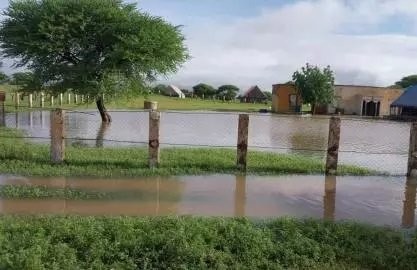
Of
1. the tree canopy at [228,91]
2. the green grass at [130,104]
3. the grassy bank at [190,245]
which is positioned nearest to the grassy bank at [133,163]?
the grassy bank at [190,245]

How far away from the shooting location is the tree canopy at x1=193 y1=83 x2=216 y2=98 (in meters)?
99.9

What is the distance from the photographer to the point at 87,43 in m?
25.0

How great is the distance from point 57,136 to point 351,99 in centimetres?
Result: 5681

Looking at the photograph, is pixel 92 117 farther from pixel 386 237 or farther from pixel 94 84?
pixel 386 237

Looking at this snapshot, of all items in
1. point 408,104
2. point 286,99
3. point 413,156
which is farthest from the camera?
point 286,99

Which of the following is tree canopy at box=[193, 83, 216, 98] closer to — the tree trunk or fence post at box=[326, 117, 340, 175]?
the tree trunk

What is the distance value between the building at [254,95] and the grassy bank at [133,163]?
84619 millimetres

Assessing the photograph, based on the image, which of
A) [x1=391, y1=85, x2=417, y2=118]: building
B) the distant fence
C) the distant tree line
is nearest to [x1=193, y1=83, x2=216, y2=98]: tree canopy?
Answer: the distant tree line

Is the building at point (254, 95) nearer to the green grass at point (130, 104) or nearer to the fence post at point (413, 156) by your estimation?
the green grass at point (130, 104)

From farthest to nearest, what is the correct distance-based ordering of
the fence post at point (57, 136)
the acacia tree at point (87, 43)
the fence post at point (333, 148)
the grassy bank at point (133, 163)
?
the acacia tree at point (87, 43)
the fence post at point (333, 148)
the fence post at point (57, 136)
the grassy bank at point (133, 163)

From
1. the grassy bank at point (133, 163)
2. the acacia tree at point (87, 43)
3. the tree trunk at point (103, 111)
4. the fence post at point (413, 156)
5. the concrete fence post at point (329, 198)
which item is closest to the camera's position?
→ the concrete fence post at point (329, 198)

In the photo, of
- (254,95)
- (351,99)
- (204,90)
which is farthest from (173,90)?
(351,99)

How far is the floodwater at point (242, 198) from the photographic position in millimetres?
8586

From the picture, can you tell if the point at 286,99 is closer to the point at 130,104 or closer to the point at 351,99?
the point at 351,99
